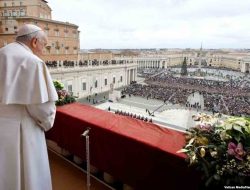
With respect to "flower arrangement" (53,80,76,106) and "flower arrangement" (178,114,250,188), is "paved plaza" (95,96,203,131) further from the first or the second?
"flower arrangement" (178,114,250,188)

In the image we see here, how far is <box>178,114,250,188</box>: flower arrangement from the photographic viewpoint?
136 centimetres

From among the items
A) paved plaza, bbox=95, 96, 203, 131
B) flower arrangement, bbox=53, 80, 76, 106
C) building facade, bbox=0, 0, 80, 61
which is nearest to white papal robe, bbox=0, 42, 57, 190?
flower arrangement, bbox=53, 80, 76, 106

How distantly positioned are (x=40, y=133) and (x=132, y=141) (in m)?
0.78

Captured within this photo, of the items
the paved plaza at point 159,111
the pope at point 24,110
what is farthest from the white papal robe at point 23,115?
the paved plaza at point 159,111

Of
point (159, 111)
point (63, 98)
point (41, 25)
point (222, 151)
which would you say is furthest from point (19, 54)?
point (41, 25)

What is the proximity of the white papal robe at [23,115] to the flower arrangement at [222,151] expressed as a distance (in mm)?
1053

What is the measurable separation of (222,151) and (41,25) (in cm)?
2149

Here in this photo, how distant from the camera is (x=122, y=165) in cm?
223

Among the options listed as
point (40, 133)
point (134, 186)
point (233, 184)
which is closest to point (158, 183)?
point (134, 186)

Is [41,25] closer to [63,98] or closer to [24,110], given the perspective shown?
[63,98]

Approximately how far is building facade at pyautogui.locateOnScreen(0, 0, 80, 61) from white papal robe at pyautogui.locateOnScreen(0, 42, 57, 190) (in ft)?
61.7

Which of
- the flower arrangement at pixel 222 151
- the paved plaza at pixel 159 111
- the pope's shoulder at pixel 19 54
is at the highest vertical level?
the pope's shoulder at pixel 19 54

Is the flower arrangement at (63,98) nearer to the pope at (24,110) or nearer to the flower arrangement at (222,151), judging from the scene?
the pope at (24,110)

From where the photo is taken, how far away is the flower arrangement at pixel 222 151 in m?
1.36
